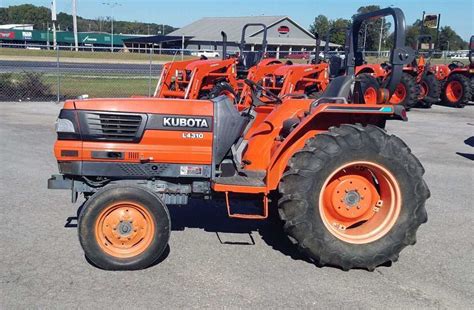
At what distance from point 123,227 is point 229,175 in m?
1.06

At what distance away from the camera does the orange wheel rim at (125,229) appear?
4.21m

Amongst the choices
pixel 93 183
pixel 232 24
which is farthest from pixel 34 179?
pixel 232 24

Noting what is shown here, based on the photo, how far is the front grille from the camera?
4.28 meters

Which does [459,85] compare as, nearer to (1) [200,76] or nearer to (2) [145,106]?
(1) [200,76]

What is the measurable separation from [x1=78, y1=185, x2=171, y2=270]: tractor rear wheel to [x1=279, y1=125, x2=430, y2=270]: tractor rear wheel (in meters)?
1.04

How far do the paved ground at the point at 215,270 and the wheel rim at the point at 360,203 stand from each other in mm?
367

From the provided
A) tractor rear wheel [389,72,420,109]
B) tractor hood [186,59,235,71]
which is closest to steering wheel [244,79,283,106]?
tractor hood [186,59,235,71]

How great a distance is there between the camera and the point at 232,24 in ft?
224

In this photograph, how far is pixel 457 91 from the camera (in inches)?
745

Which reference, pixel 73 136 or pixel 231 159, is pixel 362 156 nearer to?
pixel 231 159

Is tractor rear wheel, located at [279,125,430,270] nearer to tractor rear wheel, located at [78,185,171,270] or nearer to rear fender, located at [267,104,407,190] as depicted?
rear fender, located at [267,104,407,190]

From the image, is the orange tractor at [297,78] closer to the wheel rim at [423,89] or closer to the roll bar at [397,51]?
the wheel rim at [423,89]

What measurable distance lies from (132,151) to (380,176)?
2143mm

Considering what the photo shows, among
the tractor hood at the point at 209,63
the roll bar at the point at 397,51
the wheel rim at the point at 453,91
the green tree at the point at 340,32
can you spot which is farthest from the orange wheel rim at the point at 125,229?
the wheel rim at the point at 453,91
